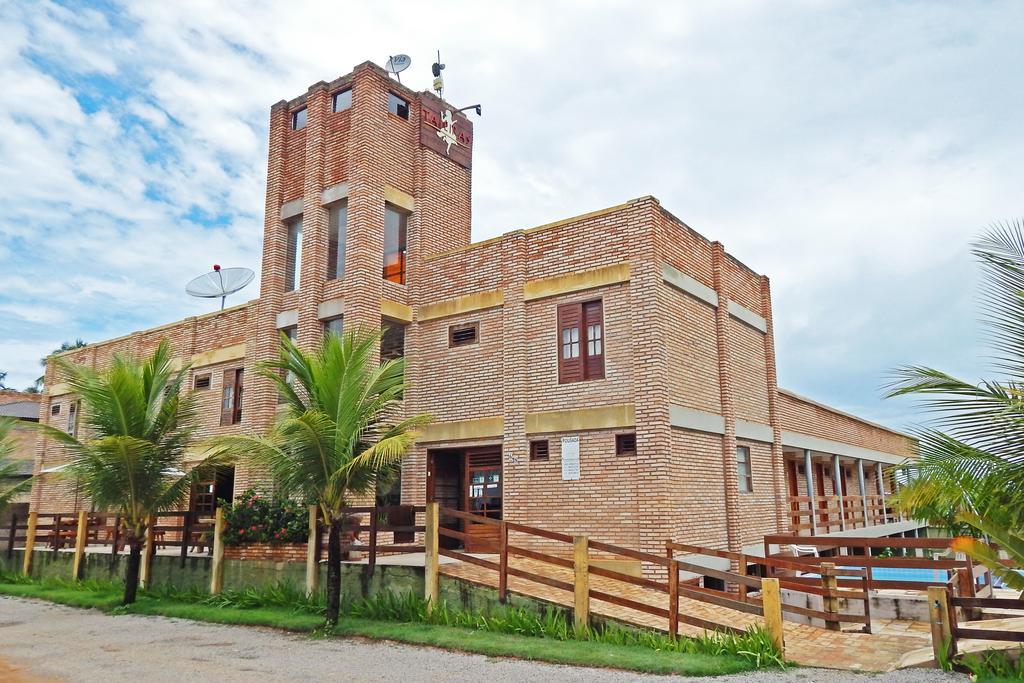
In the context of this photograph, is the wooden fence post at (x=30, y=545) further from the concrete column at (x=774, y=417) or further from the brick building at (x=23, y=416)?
the concrete column at (x=774, y=417)

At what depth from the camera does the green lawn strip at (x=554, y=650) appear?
8422mm

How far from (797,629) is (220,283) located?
66.5 ft

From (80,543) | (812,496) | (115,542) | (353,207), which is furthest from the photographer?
(812,496)

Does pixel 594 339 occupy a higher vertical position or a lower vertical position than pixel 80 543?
higher

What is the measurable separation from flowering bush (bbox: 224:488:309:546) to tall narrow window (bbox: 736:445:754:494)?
9.05 m

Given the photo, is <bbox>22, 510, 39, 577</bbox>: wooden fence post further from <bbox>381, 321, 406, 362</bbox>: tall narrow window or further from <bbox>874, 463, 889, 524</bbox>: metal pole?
<bbox>874, 463, 889, 524</bbox>: metal pole

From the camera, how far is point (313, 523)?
13297 millimetres

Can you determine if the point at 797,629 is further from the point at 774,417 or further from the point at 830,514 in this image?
the point at 830,514

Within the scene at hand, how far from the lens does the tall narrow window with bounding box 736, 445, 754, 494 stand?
16.4 metres

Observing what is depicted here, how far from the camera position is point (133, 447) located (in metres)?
14.2

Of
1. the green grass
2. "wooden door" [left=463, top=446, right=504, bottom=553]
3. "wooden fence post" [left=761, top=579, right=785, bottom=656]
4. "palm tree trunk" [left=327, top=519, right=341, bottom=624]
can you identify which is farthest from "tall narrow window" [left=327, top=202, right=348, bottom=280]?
"wooden fence post" [left=761, top=579, right=785, bottom=656]

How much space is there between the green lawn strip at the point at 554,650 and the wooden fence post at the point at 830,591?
281cm

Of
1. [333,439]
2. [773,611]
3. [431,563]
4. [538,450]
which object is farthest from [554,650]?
[538,450]

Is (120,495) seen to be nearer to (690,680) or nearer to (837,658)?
(690,680)
